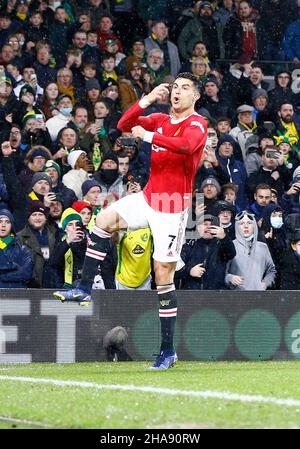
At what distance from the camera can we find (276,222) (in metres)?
14.8

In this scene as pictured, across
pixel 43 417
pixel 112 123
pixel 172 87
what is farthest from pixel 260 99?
pixel 43 417

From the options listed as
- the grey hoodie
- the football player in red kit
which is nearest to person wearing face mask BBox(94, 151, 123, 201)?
the grey hoodie

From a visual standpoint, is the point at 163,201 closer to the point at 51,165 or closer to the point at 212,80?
the point at 51,165

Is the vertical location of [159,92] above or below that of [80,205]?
above

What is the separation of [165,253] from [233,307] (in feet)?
9.66

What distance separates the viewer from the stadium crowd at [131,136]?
528 inches

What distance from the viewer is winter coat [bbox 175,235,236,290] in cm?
1359

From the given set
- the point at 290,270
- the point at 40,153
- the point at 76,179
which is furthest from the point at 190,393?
the point at 40,153

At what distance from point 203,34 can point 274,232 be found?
6.62 metres

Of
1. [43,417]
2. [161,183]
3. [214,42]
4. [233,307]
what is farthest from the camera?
[214,42]

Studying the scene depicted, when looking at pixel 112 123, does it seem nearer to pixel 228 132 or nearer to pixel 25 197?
pixel 228 132

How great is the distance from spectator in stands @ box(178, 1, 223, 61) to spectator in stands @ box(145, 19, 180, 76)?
0.34 meters

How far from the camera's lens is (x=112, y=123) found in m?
17.3

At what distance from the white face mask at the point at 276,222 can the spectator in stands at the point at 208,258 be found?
1.20 metres
